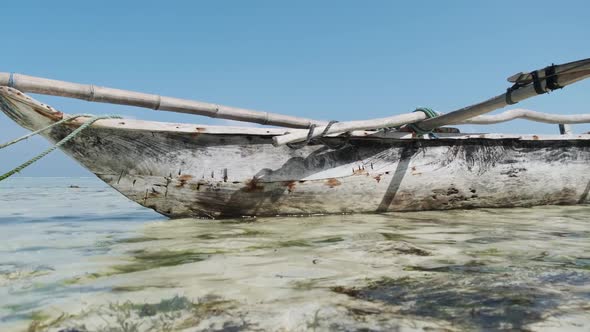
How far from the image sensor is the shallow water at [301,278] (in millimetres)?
1375

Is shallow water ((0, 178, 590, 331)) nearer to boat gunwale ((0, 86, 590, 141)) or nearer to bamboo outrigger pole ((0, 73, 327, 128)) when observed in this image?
boat gunwale ((0, 86, 590, 141))

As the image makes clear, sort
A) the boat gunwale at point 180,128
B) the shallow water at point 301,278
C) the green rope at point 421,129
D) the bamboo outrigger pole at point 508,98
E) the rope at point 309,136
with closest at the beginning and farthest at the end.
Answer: the shallow water at point 301,278
the boat gunwale at point 180,128
the bamboo outrigger pole at point 508,98
the rope at point 309,136
the green rope at point 421,129

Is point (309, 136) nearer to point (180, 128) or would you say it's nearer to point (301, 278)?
point (180, 128)

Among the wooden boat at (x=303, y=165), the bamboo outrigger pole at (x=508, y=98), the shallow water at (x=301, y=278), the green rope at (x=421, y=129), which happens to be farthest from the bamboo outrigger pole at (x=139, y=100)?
the shallow water at (x=301, y=278)

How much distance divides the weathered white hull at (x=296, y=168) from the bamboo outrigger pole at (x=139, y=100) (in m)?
0.16

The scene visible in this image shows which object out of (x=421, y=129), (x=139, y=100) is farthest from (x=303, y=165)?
(x=139, y=100)

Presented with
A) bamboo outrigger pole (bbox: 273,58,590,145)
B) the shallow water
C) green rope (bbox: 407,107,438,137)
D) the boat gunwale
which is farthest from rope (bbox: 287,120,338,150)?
green rope (bbox: 407,107,438,137)

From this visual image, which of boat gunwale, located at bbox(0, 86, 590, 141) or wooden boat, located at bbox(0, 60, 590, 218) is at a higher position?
boat gunwale, located at bbox(0, 86, 590, 141)

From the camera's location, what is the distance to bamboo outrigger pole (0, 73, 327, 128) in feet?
11.4

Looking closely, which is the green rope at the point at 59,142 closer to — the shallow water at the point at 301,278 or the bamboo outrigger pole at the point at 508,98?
the shallow water at the point at 301,278

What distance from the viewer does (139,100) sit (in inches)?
161

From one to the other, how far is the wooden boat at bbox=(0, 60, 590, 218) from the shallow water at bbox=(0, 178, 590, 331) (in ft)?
1.99

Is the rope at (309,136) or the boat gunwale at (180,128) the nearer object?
the boat gunwale at (180,128)

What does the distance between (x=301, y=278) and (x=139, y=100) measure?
9.41 feet
